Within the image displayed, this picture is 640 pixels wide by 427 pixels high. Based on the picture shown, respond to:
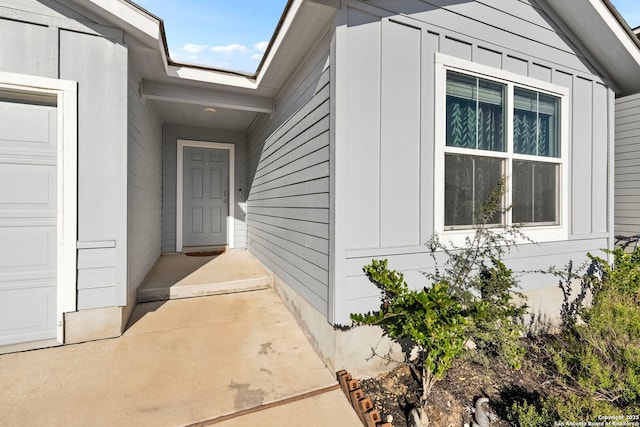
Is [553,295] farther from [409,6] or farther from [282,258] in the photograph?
[409,6]

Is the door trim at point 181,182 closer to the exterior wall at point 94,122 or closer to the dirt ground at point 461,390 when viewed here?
the exterior wall at point 94,122

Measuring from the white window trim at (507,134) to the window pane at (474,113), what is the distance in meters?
0.06

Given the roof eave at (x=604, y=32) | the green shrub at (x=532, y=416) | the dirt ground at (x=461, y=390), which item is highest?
the roof eave at (x=604, y=32)

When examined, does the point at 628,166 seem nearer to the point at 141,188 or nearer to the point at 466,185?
the point at 466,185

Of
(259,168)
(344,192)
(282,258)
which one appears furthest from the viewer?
(259,168)

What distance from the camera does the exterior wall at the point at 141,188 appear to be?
279 centimetres

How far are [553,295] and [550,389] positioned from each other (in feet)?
4.41

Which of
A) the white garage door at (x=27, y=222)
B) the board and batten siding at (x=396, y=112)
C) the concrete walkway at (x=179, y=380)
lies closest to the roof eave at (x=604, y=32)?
the board and batten siding at (x=396, y=112)

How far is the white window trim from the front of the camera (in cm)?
240

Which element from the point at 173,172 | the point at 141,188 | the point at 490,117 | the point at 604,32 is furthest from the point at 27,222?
the point at 604,32

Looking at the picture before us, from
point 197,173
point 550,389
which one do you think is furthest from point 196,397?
point 197,173

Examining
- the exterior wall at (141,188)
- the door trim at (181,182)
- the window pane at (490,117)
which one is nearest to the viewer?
the window pane at (490,117)

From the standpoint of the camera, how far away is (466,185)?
2.56 m

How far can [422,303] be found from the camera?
187 centimetres
